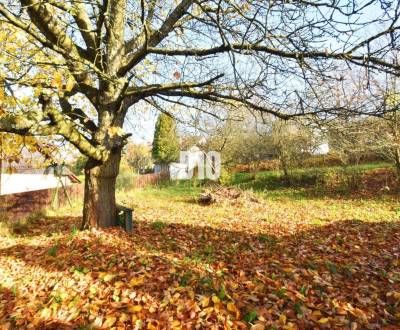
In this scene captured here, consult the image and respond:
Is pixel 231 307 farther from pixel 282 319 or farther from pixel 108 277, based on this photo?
pixel 108 277

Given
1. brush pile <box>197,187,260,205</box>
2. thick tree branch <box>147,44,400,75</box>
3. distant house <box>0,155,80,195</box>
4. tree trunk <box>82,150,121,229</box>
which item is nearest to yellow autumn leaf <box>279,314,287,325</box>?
thick tree branch <box>147,44,400,75</box>

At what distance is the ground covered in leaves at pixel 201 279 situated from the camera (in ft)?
10.3

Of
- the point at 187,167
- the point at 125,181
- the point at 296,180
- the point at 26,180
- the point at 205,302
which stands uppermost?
the point at 187,167

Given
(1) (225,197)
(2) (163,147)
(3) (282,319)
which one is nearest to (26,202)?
(1) (225,197)

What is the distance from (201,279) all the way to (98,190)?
118 inches

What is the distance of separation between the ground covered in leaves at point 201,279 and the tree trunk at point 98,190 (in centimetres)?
39

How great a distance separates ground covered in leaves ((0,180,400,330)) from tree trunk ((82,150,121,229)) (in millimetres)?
386

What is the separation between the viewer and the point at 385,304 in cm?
342

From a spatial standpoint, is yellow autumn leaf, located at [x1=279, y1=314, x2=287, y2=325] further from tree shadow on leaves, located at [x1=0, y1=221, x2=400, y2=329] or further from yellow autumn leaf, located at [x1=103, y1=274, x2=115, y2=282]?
yellow autumn leaf, located at [x1=103, y1=274, x2=115, y2=282]

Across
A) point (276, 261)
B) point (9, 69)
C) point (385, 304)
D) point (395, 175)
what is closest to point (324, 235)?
point (276, 261)

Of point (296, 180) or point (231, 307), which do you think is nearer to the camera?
point (231, 307)

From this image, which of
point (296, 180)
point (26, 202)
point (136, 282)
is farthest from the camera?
point (296, 180)

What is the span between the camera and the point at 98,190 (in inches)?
225

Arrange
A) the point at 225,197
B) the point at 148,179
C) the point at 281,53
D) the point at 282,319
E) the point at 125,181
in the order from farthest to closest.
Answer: the point at 148,179
the point at 125,181
the point at 225,197
the point at 281,53
the point at 282,319
